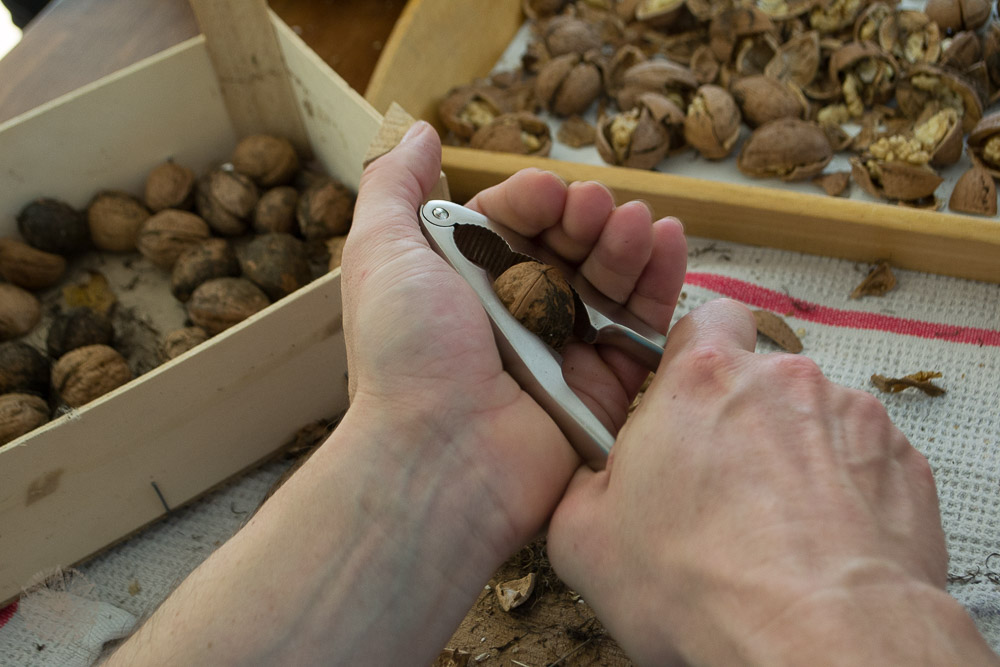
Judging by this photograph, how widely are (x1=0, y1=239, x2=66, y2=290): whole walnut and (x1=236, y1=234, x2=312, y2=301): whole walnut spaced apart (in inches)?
13.8

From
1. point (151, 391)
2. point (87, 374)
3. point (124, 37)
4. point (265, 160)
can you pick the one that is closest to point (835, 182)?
point (265, 160)

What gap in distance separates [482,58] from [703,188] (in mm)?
712

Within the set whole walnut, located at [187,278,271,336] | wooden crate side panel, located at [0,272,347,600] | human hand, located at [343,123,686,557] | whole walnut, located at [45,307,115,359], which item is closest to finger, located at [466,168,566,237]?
human hand, located at [343,123,686,557]

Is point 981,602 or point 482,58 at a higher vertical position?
point 482,58

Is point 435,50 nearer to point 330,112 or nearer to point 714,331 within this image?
point 330,112

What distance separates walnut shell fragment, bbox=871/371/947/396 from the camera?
3.47 feet

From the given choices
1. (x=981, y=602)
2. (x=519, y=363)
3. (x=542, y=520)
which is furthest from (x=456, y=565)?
(x=981, y=602)

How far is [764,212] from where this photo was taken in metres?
1.21

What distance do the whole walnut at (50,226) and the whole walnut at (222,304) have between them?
0.31m

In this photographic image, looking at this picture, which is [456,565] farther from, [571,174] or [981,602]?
[571,174]

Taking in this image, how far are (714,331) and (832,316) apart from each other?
0.52 m

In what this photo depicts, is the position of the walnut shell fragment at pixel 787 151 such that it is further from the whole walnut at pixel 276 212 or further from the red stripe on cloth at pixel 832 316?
the whole walnut at pixel 276 212

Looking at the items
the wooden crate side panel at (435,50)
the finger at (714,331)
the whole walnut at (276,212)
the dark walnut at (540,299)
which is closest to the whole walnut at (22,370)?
the whole walnut at (276,212)

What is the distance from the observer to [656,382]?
75cm
